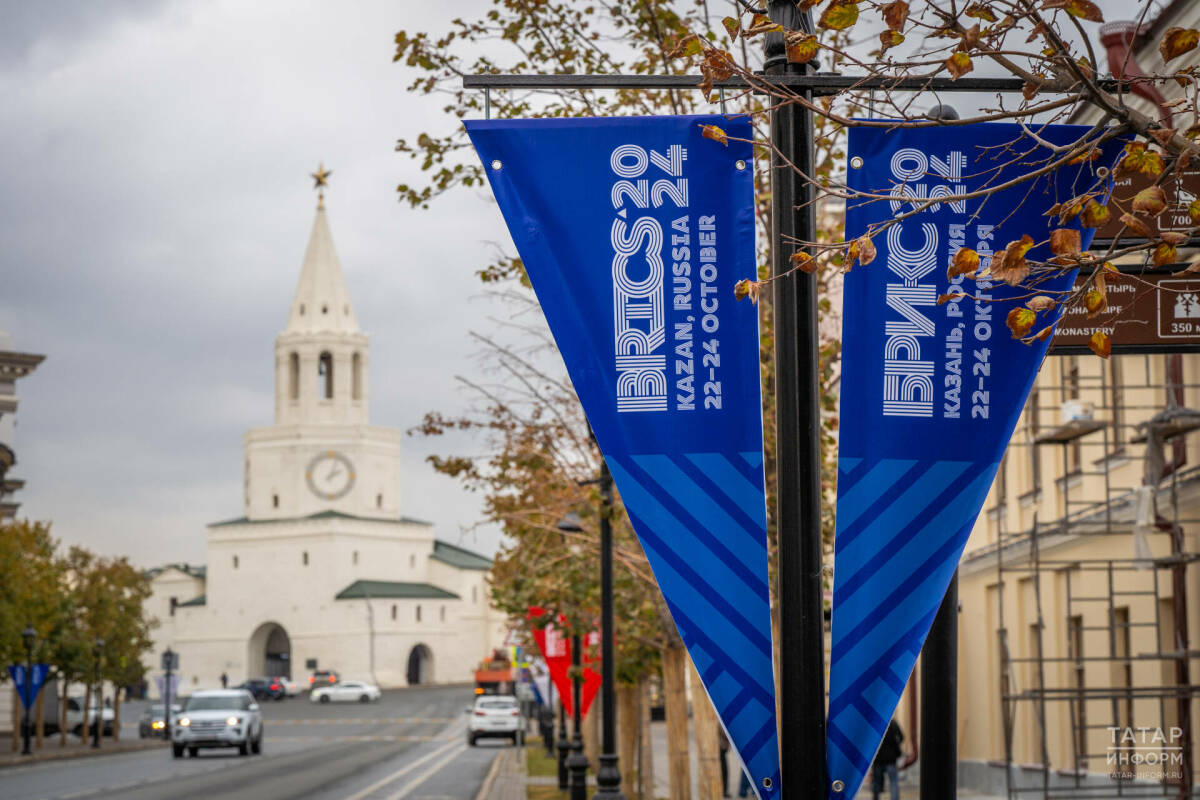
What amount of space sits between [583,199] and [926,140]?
133cm

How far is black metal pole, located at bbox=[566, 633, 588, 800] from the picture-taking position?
2297 centimetres

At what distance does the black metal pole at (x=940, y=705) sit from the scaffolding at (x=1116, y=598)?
11664 mm

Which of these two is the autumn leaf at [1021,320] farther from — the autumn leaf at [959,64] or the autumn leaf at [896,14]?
the autumn leaf at [896,14]

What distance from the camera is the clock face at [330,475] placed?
5349 inches

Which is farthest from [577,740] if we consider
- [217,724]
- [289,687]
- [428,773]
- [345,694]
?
[289,687]

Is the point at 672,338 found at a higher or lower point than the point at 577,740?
higher

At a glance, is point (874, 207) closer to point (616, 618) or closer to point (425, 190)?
point (425, 190)

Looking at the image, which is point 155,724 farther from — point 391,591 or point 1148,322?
point 391,591

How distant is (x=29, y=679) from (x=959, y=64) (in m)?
45.9

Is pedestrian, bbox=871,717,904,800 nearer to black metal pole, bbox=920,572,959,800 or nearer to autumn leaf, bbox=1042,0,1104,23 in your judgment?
black metal pole, bbox=920,572,959,800

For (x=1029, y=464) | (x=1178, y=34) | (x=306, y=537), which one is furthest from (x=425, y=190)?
(x=306, y=537)


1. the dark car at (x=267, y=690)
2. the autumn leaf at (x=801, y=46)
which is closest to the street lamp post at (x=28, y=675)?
the autumn leaf at (x=801, y=46)

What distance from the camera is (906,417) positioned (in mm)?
5914

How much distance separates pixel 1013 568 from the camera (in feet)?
86.0
